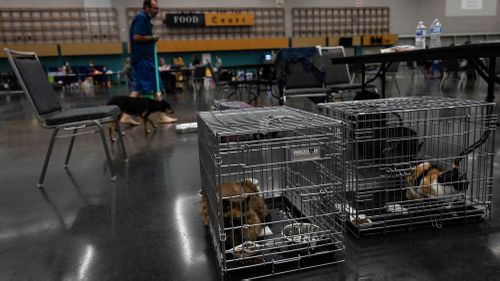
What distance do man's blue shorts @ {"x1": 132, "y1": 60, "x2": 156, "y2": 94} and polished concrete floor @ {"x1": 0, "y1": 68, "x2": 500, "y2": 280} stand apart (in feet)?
6.79

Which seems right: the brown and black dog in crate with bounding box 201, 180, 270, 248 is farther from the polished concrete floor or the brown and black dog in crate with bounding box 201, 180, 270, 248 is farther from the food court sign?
the food court sign

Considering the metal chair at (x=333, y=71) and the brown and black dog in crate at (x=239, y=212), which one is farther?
the metal chair at (x=333, y=71)

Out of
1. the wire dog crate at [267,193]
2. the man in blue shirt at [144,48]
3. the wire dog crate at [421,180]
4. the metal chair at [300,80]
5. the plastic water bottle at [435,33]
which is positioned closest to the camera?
the wire dog crate at [267,193]

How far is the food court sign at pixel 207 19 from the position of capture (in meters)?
14.2

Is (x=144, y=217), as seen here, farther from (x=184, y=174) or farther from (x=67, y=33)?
(x=67, y=33)

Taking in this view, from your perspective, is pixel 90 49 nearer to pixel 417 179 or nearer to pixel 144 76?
pixel 144 76

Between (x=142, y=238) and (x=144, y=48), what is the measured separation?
3396mm

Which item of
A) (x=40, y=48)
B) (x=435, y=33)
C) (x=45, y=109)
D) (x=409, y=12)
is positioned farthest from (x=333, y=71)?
(x=409, y=12)

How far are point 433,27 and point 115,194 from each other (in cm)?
210

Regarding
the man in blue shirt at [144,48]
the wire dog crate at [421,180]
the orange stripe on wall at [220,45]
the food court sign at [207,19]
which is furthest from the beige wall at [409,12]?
the wire dog crate at [421,180]

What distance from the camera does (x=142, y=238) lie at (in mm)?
1583

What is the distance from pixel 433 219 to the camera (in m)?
1.56

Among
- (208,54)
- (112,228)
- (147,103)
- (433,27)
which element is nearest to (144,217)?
(112,228)

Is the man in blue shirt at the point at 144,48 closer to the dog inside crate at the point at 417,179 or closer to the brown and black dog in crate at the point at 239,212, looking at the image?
the dog inside crate at the point at 417,179
